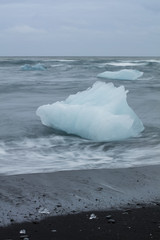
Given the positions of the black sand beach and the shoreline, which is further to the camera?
the shoreline

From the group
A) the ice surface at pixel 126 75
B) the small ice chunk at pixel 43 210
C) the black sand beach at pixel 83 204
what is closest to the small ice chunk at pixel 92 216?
the black sand beach at pixel 83 204

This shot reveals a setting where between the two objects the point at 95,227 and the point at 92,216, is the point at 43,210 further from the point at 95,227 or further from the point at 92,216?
the point at 95,227

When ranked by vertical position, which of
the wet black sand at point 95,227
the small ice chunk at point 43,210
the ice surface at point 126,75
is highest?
the ice surface at point 126,75

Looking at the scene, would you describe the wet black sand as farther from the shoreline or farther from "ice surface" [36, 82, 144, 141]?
"ice surface" [36, 82, 144, 141]

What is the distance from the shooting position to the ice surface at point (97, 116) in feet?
22.4

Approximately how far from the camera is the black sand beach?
3.10 m

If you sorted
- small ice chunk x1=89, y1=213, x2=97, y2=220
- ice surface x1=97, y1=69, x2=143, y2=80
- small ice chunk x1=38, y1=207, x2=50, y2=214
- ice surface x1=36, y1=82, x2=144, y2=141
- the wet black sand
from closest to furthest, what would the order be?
the wet black sand, small ice chunk x1=89, y1=213, x2=97, y2=220, small ice chunk x1=38, y1=207, x2=50, y2=214, ice surface x1=36, y1=82, x2=144, y2=141, ice surface x1=97, y1=69, x2=143, y2=80

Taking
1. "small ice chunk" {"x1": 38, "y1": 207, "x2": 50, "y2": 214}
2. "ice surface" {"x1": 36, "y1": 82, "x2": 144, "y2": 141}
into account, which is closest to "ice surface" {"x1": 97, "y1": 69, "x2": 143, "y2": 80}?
"ice surface" {"x1": 36, "y1": 82, "x2": 144, "y2": 141}

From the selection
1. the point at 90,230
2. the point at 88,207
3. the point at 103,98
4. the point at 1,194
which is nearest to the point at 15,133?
the point at 103,98

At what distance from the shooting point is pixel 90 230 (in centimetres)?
312

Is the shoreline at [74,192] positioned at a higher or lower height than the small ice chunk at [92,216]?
higher

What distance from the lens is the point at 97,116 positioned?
23.4 feet

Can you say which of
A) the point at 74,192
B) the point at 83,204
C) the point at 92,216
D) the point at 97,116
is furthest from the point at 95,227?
the point at 97,116

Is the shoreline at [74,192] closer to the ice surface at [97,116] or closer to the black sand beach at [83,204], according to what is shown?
the black sand beach at [83,204]
